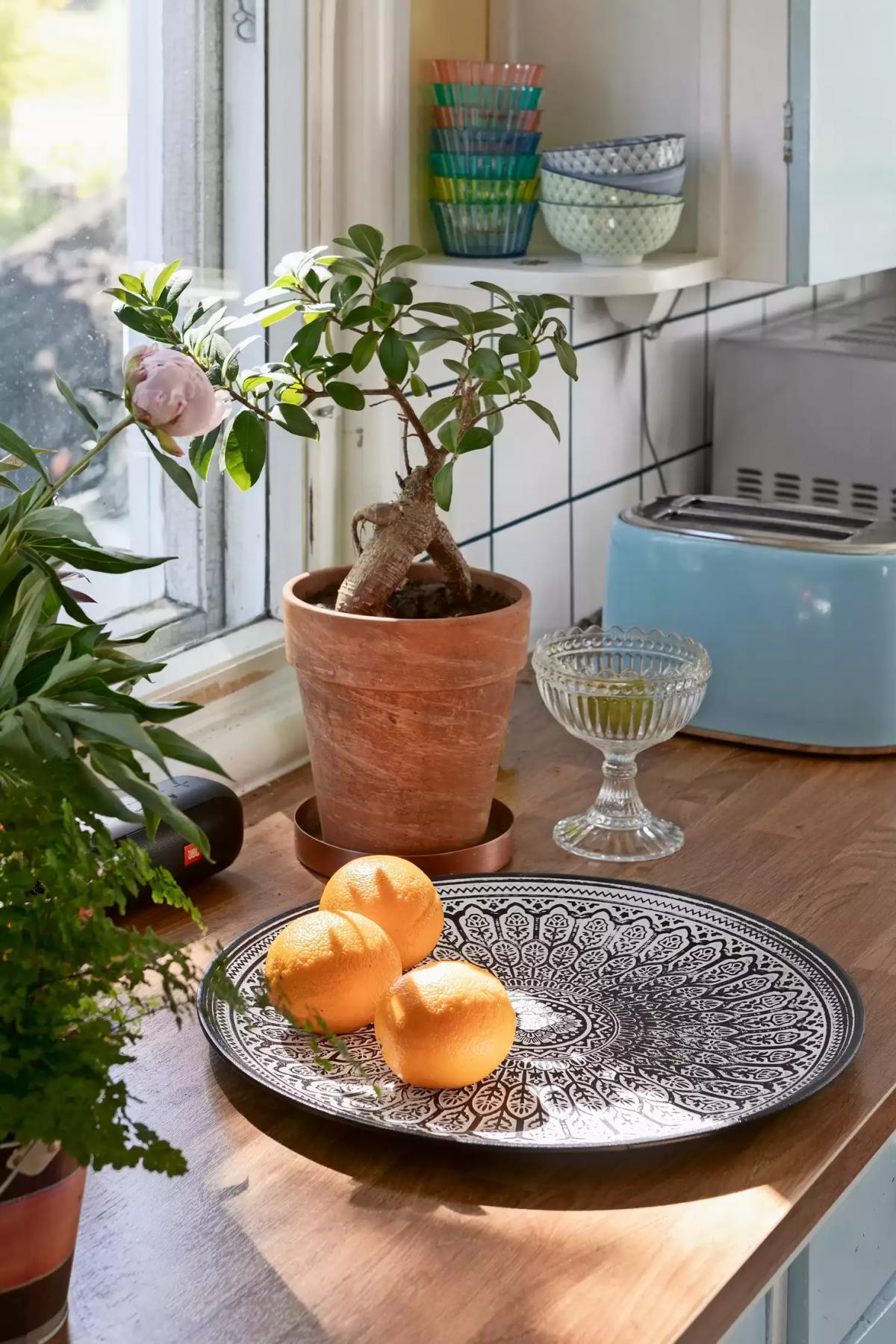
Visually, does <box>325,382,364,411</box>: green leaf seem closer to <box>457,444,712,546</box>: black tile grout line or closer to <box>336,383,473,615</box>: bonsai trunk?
<box>336,383,473,615</box>: bonsai trunk

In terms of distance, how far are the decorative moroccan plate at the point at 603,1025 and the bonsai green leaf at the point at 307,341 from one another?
0.37 m

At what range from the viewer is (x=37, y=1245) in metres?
0.68

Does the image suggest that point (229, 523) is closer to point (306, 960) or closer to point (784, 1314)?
point (306, 960)

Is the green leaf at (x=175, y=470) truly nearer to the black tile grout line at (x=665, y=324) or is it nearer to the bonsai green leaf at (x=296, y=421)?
the bonsai green leaf at (x=296, y=421)

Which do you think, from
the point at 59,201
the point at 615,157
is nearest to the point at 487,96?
the point at 615,157

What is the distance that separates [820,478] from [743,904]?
2.75ft

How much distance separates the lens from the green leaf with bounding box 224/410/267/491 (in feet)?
3.60

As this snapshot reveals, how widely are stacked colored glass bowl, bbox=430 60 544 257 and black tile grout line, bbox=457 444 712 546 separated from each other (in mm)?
277

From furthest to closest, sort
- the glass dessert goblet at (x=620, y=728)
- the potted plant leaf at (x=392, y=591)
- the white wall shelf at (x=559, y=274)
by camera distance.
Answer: the white wall shelf at (x=559, y=274) → the glass dessert goblet at (x=620, y=728) → the potted plant leaf at (x=392, y=591)

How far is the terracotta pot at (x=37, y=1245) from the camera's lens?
2.19 feet

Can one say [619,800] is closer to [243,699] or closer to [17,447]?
[243,699]

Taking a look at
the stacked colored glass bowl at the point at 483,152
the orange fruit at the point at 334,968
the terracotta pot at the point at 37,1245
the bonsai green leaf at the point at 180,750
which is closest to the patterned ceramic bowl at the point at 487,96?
the stacked colored glass bowl at the point at 483,152

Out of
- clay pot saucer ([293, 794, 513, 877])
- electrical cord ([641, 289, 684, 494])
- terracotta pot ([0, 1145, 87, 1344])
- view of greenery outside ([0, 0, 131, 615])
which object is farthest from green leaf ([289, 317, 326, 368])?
electrical cord ([641, 289, 684, 494])

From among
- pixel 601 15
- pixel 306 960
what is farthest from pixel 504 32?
pixel 306 960
